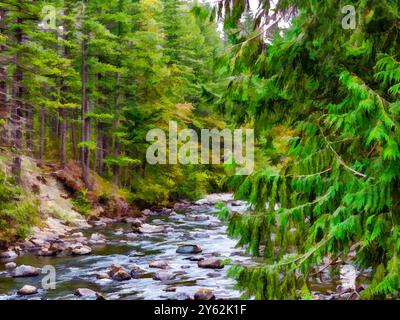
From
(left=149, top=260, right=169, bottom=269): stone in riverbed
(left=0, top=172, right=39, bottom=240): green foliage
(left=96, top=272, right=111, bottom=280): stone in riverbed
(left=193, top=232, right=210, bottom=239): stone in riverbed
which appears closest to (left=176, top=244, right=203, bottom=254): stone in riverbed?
(left=149, top=260, right=169, bottom=269): stone in riverbed

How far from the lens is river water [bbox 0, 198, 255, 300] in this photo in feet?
40.5

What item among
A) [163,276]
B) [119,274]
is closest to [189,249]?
[163,276]

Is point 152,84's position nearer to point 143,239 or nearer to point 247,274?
point 143,239

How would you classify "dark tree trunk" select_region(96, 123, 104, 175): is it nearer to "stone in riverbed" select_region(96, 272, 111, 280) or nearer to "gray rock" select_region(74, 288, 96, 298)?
"stone in riverbed" select_region(96, 272, 111, 280)

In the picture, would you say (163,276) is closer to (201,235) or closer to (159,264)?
(159,264)

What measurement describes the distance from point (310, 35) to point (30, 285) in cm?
1041

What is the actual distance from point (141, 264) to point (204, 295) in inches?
180

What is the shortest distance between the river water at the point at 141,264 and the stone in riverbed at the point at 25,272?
25cm

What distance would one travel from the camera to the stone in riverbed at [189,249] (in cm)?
1752

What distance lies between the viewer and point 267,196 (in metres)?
5.71

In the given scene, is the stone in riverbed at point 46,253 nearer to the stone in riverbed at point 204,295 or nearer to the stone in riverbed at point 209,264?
the stone in riverbed at point 209,264

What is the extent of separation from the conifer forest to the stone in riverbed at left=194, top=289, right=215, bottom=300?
5 centimetres
